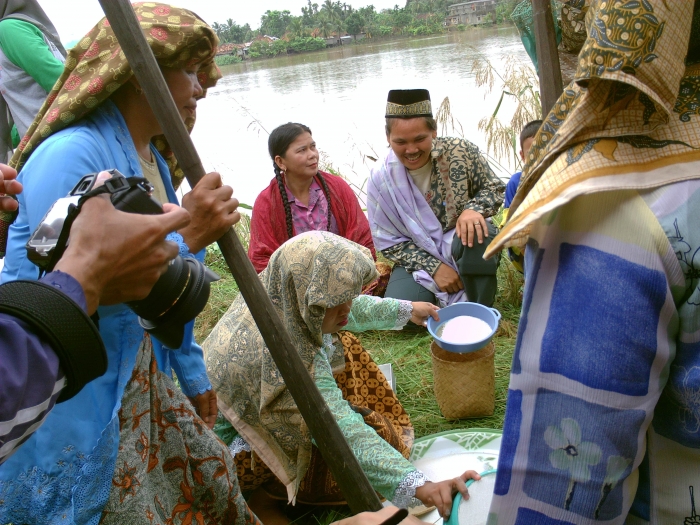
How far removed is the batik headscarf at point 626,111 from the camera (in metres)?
0.70

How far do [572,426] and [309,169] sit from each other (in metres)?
3.25

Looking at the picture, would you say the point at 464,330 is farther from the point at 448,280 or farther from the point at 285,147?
the point at 285,147

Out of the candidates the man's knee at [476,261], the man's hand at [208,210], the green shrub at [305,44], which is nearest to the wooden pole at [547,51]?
the man's hand at [208,210]

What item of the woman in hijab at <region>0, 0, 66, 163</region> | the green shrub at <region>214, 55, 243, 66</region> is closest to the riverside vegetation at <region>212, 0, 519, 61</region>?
the green shrub at <region>214, 55, 243, 66</region>

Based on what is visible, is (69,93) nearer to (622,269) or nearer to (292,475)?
(622,269)

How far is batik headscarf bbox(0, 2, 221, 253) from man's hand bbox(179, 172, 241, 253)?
13.4 inches

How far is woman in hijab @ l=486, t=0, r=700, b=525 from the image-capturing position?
2.34ft

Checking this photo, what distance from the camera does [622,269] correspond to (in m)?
0.72

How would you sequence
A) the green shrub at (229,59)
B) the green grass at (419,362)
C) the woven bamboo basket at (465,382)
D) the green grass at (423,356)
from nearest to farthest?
the green grass at (419,362)
the woven bamboo basket at (465,382)
the green grass at (423,356)
the green shrub at (229,59)

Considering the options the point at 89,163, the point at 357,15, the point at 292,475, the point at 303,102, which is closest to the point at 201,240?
the point at 89,163

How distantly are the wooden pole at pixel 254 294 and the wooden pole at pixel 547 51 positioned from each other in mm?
879

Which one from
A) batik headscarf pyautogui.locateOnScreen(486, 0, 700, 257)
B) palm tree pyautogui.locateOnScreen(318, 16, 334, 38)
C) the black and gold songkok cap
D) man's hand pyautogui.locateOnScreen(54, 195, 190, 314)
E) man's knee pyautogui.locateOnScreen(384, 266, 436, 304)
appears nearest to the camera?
batik headscarf pyautogui.locateOnScreen(486, 0, 700, 257)

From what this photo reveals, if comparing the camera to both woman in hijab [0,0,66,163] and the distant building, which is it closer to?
woman in hijab [0,0,66,163]

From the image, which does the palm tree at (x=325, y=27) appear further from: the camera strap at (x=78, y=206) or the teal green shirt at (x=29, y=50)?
the camera strap at (x=78, y=206)
